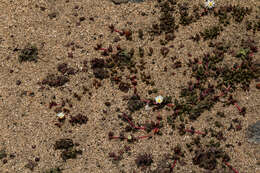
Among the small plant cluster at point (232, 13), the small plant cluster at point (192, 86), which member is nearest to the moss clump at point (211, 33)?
the small plant cluster at point (192, 86)

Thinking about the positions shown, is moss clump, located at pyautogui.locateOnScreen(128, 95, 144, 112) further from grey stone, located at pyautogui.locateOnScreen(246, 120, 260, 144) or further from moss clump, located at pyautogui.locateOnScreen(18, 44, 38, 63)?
moss clump, located at pyautogui.locateOnScreen(18, 44, 38, 63)

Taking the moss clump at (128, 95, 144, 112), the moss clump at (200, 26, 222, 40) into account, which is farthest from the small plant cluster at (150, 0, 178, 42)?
the moss clump at (128, 95, 144, 112)

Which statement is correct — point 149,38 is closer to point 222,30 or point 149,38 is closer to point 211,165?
point 222,30

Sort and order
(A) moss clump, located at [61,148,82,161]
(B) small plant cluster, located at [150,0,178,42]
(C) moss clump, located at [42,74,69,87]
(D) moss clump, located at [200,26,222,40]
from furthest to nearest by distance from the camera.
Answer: (B) small plant cluster, located at [150,0,178,42]
(D) moss clump, located at [200,26,222,40]
(C) moss clump, located at [42,74,69,87]
(A) moss clump, located at [61,148,82,161]

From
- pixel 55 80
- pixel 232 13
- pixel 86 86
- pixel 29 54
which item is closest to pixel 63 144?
pixel 86 86

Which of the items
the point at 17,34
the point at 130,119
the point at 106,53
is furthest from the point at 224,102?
the point at 17,34

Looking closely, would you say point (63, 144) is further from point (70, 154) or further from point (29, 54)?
point (29, 54)

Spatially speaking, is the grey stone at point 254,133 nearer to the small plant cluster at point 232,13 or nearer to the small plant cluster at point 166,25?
the small plant cluster at point 232,13
